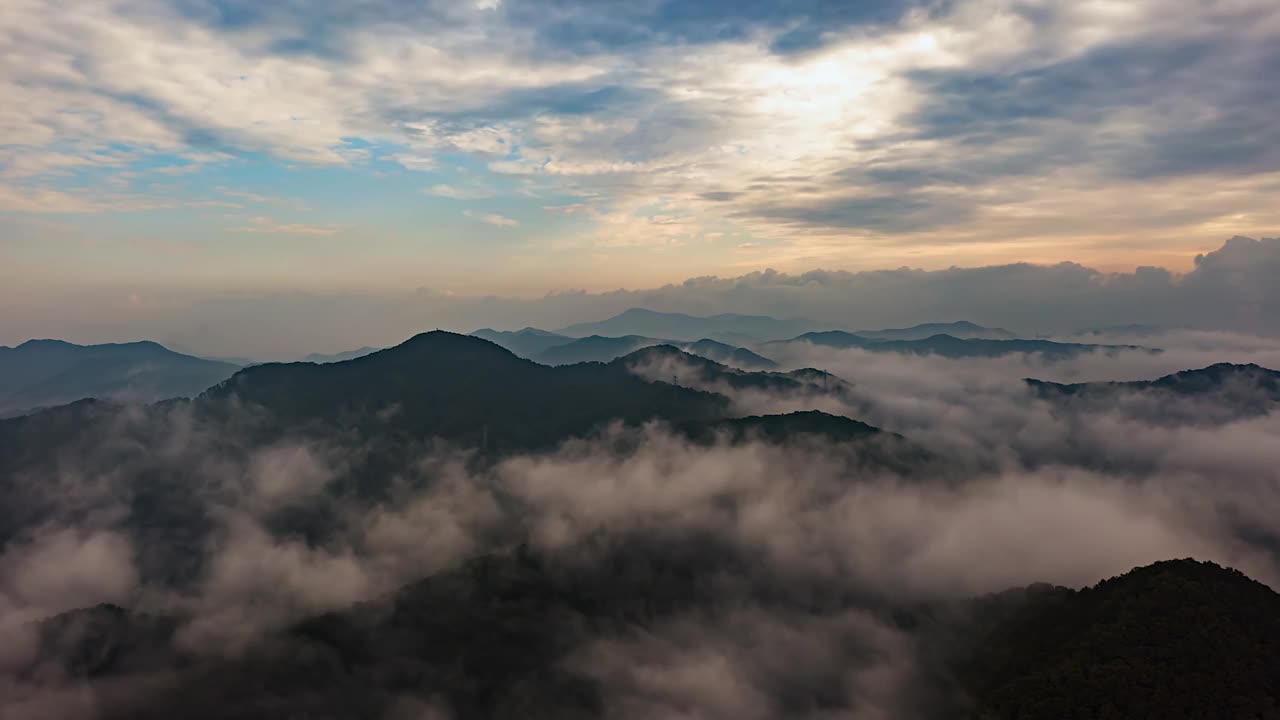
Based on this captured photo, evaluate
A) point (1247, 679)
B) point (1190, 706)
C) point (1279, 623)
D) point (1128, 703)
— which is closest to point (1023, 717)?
point (1128, 703)

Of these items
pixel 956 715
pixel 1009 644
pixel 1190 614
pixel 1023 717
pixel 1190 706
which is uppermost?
pixel 1190 614

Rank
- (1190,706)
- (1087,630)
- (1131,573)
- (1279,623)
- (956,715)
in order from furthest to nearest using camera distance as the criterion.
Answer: (956,715) < (1131,573) < (1087,630) < (1279,623) < (1190,706)

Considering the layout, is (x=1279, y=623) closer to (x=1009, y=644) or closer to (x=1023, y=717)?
(x=1023, y=717)

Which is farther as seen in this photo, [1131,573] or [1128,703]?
[1131,573]

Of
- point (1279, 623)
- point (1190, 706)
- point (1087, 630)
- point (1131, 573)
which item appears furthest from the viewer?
point (1131, 573)

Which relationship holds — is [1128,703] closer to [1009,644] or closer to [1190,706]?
[1190,706]

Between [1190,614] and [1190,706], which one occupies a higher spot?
[1190,614]
